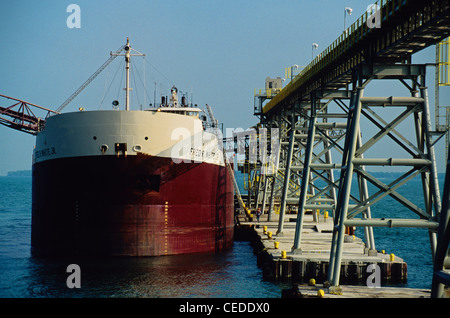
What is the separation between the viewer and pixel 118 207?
3331cm

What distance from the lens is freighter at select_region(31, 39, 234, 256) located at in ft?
109

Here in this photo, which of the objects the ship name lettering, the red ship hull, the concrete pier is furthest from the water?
the ship name lettering

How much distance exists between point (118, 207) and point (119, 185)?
4.39 feet

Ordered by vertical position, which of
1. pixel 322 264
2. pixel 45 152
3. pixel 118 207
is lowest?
pixel 322 264

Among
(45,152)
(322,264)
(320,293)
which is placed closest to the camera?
(320,293)

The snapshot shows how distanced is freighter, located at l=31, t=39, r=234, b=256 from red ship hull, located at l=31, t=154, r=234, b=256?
0.20ft

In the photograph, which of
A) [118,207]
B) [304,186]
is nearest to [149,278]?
[118,207]

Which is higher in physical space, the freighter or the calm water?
the freighter

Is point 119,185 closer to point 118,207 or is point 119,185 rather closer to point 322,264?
point 118,207

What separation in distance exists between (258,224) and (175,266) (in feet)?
63.1

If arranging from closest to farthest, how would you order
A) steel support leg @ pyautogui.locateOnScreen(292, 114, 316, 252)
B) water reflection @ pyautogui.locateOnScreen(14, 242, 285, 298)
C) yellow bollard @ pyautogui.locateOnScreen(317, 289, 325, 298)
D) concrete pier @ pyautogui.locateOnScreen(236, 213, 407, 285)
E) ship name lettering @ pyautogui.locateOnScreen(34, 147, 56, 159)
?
yellow bollard @ pyautogui.locateOnScreen(317, 289, 325, 298), water reflection @ pyautogui.locateOnScreen(14, 242, 285, 298), concrete pier @ pyautogui.locateOnScreen(236, 213, 407, 285), steel support leg @ pyautogui.locateOnScreen(292, 114, 316, 252), ship name lettering @ pyautogui.locateOnScreen(34, 147, 56, 159)

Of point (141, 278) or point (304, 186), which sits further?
point (304, 186)

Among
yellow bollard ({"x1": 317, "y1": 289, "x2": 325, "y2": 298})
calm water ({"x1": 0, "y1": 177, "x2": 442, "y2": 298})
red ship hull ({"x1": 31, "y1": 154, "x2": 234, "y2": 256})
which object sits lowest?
calm water ({"x1": 0, "y1": 177, "x2": 442, "y2": 298})

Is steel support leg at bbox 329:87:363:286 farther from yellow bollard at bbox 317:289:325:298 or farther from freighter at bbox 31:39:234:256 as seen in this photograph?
freighter at bbox 31:39:234:256
